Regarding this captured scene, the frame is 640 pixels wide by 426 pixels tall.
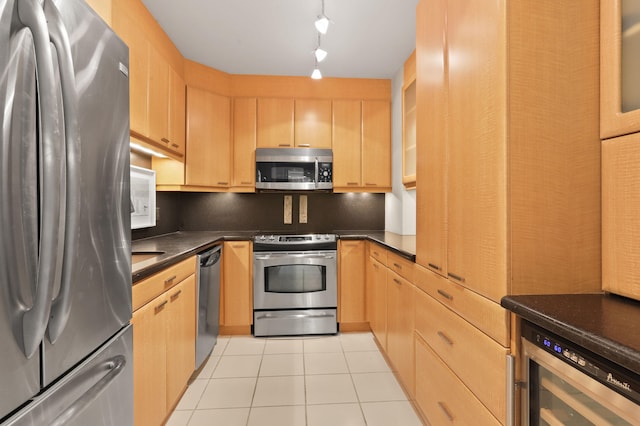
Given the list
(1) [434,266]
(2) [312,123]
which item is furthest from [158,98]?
(1) [434,266]

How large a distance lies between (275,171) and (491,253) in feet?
8.07

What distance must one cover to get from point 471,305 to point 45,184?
1337mm

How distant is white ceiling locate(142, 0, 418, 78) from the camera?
214cm

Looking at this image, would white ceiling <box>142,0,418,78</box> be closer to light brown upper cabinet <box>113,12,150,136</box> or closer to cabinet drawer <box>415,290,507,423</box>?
light brown upper cabinet <box>113,12,150,136</box>

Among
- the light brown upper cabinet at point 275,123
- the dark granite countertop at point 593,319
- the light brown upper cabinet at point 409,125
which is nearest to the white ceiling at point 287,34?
the light brown upper cabinet at point 409,125

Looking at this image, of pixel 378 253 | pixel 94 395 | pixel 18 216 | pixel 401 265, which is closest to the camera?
pixel 18 216

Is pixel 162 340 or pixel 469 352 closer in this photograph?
pixel 469 352

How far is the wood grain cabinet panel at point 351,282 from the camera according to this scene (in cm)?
307

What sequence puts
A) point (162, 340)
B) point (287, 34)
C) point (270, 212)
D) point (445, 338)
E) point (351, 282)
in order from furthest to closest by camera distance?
1. point (270, 212)
2. point (351, 282)
3. point (287, 34)
4. point (162, 340)
5. point (445, 338)

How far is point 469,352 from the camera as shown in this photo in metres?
1.21

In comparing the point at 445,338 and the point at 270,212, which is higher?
the point at 270,212

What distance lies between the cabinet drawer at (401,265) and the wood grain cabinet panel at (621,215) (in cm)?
96

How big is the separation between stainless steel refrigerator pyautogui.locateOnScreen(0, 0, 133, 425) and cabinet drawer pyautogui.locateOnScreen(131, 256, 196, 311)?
32 centimetres

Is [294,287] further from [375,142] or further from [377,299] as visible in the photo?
[375,142]
